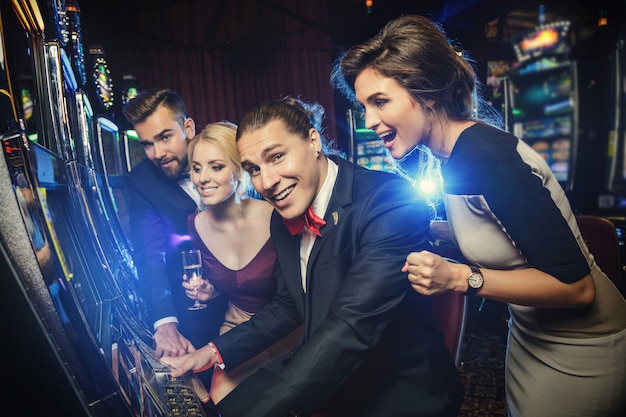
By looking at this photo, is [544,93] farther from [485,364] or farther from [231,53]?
[231,53]

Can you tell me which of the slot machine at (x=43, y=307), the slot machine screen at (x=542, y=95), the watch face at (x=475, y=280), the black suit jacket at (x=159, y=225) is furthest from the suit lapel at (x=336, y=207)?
the slot machine screen at (x=542, y=95)

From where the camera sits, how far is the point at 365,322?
3.51 ft

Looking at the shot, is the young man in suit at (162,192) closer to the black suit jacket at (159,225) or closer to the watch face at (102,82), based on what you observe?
the black suit jacket at (159,225)

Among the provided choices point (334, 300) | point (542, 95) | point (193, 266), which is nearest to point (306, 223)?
point (334, 300)

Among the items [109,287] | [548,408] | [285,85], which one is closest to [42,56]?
[109,287]

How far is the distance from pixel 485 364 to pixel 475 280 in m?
2.38

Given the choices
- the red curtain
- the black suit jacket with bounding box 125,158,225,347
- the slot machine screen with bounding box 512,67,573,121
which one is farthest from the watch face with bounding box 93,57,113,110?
the slot machine screen with bounding box 512,67,573,121

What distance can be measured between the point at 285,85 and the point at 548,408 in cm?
526

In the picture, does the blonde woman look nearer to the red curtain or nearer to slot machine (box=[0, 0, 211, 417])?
slot machine (box=[0, 0, 211, 417])

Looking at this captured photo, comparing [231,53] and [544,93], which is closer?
[544,93]

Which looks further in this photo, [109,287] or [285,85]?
[285,85]

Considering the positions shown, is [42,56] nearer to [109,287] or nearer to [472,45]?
[109,287]

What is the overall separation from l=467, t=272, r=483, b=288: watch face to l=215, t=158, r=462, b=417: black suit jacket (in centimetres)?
17

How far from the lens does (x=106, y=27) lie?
15.3 ft
